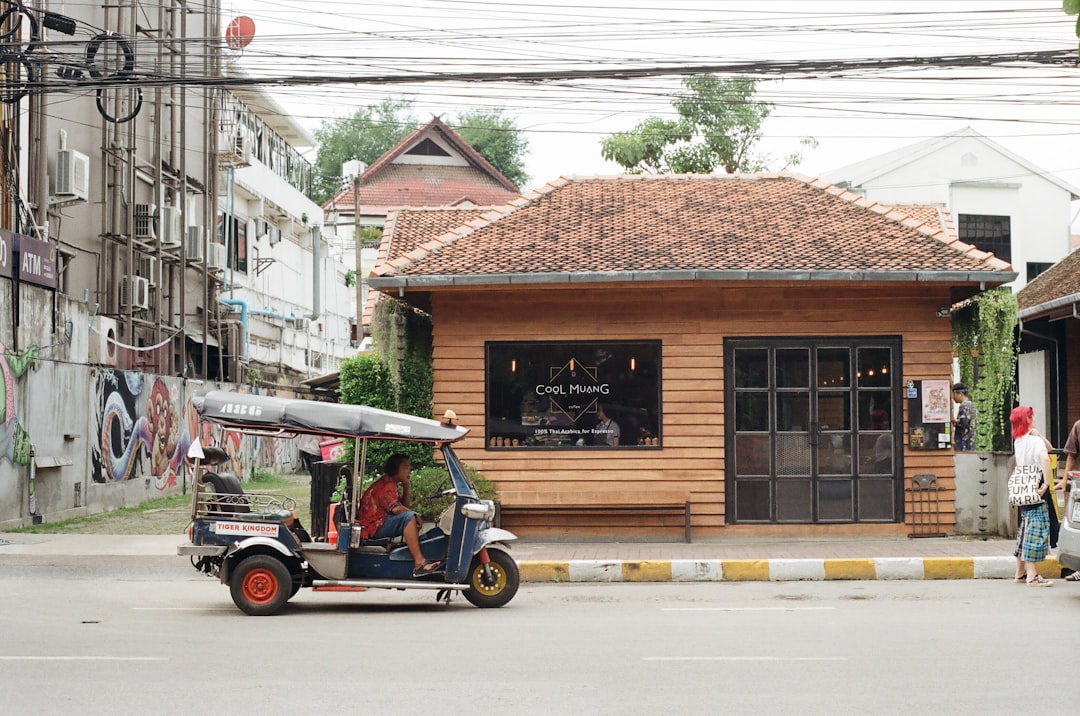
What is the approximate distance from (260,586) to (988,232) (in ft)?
101

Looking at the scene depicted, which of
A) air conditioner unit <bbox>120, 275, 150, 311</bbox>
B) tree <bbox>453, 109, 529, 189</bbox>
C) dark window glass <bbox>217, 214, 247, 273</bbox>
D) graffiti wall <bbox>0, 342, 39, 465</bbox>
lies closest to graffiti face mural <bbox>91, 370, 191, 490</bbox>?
air conditioner unit <bbox>120, 275, 150, 311</bbox>

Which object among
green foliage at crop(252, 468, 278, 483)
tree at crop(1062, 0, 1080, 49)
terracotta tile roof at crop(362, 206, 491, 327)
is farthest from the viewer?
green foliage at crop(252, 468, 278, 483)

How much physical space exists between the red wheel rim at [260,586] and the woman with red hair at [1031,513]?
7.59 m

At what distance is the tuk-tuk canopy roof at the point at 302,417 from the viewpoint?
11.3 metres

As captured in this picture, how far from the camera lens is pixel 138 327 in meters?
28.6

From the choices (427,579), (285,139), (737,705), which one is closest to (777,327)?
(427,579)

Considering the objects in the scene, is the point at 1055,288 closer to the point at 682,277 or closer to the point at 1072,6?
the point at 682,277

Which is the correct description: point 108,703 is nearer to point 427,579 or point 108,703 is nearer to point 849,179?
point 427,579

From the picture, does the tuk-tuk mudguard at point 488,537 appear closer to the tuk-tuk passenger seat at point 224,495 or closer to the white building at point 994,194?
the tuk-tuk passenger seat at point 224,495

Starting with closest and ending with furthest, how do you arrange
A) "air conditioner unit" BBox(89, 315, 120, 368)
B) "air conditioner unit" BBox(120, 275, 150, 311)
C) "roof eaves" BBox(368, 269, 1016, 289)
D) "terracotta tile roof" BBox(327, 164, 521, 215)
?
1. "roof eaves" BBox(368, 269, 1016, 289)
2. "air conditioner unit" BBox(89, 315, 120, 368)
3. "air conditioner unit" BBox(120, 275, 150, 311)
4. "terracotta tile roof" BBox(327, 164, 521, 215)

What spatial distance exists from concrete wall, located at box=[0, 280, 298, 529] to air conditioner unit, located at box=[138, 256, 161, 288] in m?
2.78

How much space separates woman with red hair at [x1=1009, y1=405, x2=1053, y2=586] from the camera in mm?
13039

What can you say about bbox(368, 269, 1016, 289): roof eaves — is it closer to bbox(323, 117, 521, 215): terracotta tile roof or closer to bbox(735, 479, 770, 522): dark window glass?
bbox(735, 479, 770, 522): dark window glass

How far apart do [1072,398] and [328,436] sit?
649 inches
